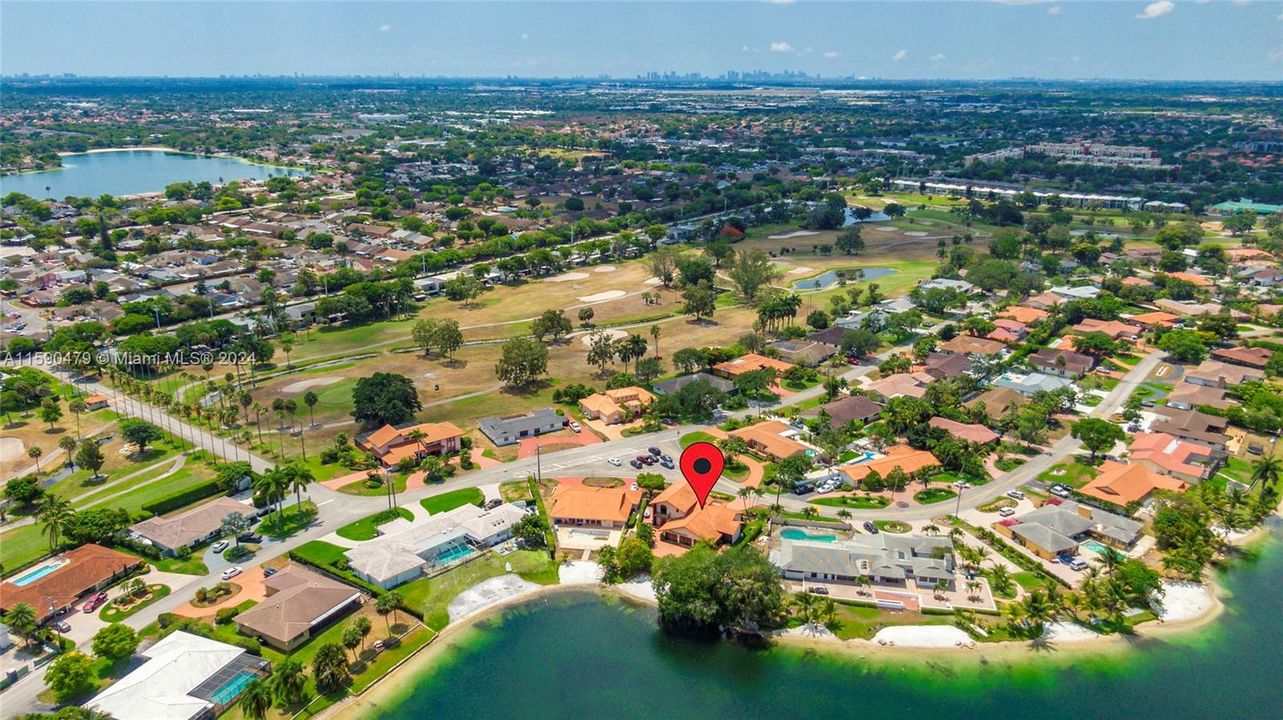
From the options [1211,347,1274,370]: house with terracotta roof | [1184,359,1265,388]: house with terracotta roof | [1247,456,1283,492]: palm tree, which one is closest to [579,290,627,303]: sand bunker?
[1184,359,1265,388]: house with terracotta roof

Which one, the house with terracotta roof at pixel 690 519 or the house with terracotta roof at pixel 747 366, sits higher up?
the house with terracotta roof at pixel 747 366

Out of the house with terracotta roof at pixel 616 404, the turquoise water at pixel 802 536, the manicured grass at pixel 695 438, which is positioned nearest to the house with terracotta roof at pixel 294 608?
the turquoise water at pixel 802 536

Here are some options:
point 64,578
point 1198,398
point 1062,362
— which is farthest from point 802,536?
point 1198,398

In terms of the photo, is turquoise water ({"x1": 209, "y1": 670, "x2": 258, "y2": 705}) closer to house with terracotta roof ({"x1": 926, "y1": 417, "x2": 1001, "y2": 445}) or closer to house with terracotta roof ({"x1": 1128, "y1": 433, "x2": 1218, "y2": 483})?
house with terracotta roof ({"x1": 926, "y1": 417, "x2": 1001, "y2": 445})

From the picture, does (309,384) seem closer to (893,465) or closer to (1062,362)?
(893,465)

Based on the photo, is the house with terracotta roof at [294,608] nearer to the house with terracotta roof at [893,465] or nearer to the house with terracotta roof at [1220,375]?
the house with terracotta roof at [893,465]

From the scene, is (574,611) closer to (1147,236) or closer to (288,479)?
(288,479)
